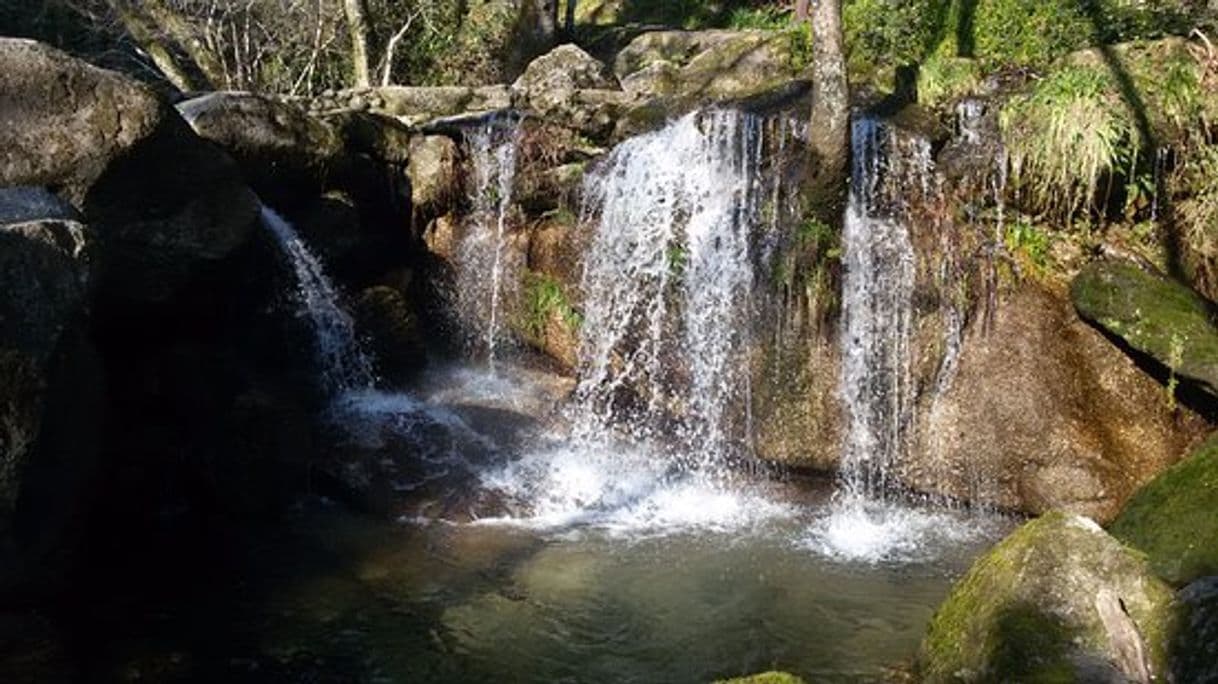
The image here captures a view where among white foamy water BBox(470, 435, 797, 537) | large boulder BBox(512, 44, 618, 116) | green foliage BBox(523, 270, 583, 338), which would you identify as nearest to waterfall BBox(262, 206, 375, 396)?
green foliage BBox(523, 270, 583, 338)

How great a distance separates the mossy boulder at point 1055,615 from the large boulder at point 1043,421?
3462 millimetres

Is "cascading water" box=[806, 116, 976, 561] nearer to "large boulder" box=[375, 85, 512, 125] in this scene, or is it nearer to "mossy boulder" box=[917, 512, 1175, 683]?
"mossy boulder" box=[917, 512, 1175, 683]

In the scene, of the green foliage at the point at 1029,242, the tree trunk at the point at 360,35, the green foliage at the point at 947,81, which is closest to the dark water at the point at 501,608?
the green foliage at the point at 1029,242

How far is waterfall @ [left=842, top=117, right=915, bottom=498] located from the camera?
31.4 feet

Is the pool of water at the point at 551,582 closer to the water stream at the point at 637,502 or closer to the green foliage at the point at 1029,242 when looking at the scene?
the water stream at the point at 637,502

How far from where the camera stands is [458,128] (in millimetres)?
12523

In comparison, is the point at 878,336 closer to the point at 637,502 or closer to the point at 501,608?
the point at 637,502

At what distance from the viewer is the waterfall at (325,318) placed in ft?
34.7

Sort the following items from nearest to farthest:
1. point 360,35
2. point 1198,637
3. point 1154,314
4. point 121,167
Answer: point 1198,637
point 121,167
point 1154,314
point 360,35

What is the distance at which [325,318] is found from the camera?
10695 millimetres

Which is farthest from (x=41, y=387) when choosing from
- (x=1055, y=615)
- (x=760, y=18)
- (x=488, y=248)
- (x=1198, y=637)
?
(x=760, y=18)

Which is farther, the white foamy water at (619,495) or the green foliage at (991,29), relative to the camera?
the green foliage at (991,29)

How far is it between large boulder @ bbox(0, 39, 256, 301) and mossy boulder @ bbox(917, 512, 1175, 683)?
6396 millimetres

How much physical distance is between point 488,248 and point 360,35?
597 cm
